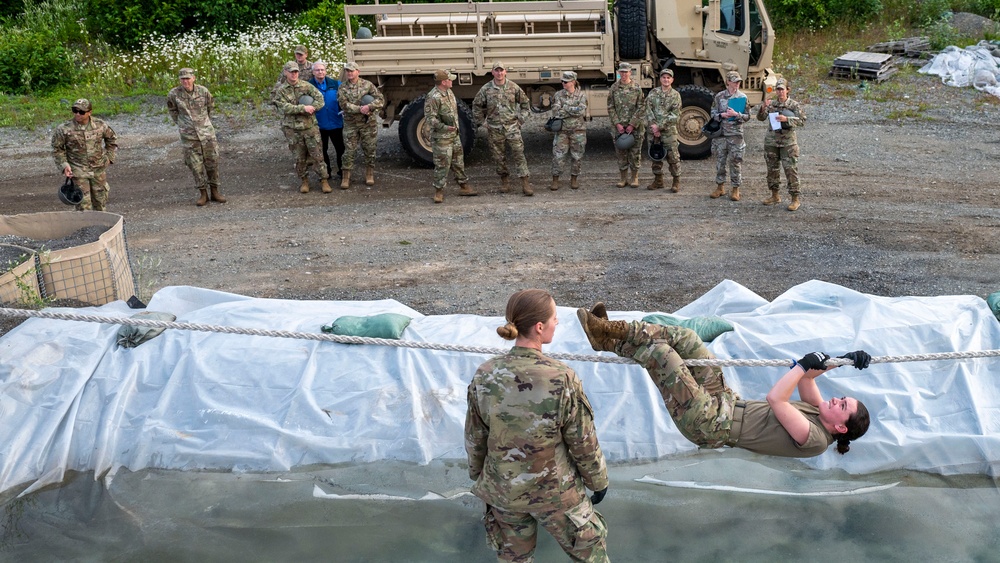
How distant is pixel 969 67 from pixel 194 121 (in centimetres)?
1250

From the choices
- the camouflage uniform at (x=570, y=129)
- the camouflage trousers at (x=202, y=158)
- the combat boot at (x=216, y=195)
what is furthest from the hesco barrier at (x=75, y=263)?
the camouflage uniform at (x=570, y=129)

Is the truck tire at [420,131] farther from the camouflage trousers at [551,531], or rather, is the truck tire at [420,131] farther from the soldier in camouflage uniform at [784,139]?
the camouflage trousers at [551,531]

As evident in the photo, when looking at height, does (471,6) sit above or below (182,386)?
above

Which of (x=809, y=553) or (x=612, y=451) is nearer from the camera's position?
(x=809, y=553)

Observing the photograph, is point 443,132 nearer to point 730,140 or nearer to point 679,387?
point 730,140

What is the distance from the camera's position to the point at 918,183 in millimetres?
10828

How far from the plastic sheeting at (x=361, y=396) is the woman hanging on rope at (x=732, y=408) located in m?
1.07

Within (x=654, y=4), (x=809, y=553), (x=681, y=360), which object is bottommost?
(x=809, y=553)

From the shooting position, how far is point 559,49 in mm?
11516

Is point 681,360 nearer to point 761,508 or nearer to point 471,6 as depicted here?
point 761,508

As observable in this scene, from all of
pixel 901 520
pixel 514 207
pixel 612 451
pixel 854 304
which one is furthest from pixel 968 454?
pixel 514 207

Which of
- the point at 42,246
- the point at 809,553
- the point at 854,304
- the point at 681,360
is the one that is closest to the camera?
the point at 681,360

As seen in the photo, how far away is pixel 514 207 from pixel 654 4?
360cm

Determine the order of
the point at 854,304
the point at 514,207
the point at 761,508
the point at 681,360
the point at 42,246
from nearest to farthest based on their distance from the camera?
the point at 681,360 → the point at 761,508 → the point at 854,304 → the point at 42,246 → the point at 514,207
